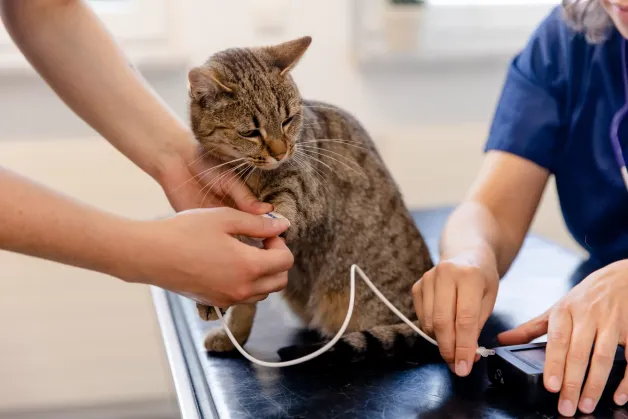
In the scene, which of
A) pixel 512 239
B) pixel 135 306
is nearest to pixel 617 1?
pixel 512 239

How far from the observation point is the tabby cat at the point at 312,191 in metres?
1.04

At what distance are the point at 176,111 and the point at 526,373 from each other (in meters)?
1.46

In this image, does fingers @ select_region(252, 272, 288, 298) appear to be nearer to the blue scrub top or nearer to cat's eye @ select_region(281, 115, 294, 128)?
cat's eye @ select_region(281, 115, 294, 128)

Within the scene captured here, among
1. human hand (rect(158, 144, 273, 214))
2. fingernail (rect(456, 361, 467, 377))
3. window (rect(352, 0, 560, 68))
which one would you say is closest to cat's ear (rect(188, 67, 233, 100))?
human hand (rect(158, 144, 273, 214))

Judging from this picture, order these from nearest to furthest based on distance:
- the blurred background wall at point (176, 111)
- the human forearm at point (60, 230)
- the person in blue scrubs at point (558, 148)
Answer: the human forearm at point (60, 230)
the person in blue scrubs at point (558, 148)
the blurred background wall at point (176, 111)

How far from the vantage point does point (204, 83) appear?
1.04 m

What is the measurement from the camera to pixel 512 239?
1243 mm

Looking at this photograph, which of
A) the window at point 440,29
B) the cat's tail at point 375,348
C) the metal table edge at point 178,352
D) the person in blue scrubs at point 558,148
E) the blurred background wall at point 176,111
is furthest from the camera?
the window at point 440,29

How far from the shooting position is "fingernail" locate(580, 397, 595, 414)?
78 cm

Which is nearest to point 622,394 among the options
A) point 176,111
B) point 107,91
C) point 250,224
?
point 250,224

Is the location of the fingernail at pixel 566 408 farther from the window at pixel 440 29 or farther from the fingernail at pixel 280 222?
the window at pixel 440 29

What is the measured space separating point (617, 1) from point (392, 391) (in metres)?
0.67

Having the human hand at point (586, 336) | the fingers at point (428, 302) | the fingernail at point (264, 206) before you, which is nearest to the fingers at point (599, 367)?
the human hand at point (586, 336)

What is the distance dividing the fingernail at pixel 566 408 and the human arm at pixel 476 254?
0.13m
